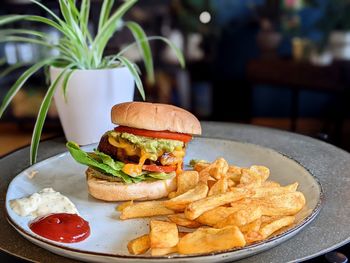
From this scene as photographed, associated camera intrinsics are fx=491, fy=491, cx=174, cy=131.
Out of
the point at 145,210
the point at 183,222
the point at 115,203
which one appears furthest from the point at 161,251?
the point at 115,203

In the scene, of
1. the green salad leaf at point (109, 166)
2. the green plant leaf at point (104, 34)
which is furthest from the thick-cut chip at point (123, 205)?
the green plant leaf at point (104, 34)

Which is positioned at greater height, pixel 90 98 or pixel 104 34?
pixel 104 34

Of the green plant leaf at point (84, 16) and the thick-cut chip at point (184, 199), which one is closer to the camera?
the thick-cut chip at point (184, 199)

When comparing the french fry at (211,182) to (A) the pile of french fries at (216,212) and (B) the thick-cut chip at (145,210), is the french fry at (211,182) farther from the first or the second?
(B) the thick-cut chip at (145,210)

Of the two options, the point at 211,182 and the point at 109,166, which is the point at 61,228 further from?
the point at 211,182

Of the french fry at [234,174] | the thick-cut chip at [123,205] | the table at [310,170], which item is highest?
the french fry at [234,174]

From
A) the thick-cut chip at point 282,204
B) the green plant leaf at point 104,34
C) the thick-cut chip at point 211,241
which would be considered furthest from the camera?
the green plant leaf at point 104,34
